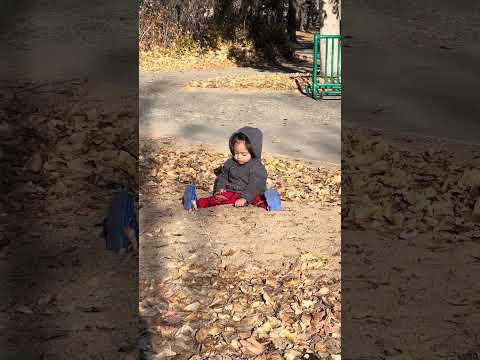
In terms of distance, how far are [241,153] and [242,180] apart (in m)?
0.22

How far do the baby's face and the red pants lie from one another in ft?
0.97

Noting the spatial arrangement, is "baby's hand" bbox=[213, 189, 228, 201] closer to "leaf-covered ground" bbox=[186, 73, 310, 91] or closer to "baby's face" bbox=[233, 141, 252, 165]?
"baby's face" bbox=[233, 141, 252, 165]

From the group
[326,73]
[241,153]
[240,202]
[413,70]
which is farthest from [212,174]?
[413,70]

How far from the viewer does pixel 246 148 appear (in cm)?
571

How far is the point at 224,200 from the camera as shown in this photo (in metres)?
5.57

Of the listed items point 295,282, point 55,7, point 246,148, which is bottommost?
point 295,282

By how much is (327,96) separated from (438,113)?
3.52 m

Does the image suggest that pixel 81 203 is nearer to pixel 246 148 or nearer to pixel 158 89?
pixel 246 148

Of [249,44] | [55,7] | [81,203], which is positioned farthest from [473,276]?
[55,7]

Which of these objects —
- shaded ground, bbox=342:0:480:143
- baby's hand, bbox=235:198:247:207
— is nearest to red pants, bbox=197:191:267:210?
baby's hand, bbox=235:198:247:207

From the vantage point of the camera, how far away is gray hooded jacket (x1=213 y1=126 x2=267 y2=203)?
5.57m

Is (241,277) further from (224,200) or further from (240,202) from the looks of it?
(224,200)

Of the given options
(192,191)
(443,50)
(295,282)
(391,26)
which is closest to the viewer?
(295,282)

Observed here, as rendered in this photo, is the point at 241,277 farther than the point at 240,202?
No
